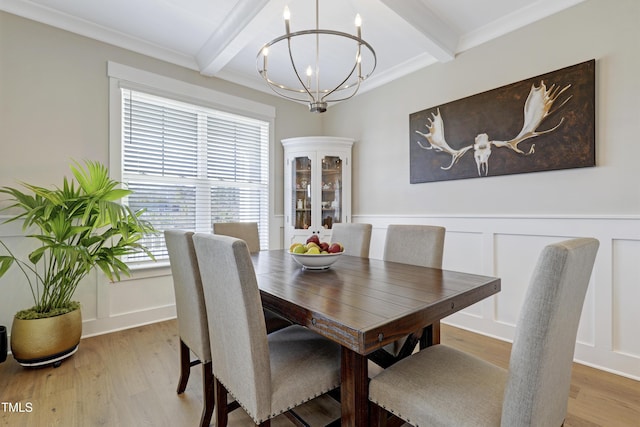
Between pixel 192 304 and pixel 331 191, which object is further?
pixel 331 191

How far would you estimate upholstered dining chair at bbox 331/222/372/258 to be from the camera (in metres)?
2.36

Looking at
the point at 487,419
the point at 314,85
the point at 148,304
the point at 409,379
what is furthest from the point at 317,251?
the point at 314,85

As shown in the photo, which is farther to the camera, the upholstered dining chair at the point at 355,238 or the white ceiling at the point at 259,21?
the upholstered dining chair at the point at 355,238

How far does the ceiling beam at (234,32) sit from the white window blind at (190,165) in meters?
0.51

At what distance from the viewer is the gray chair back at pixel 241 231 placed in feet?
8.23

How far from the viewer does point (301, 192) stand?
3.74 metres

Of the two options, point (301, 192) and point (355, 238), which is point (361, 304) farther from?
point (301, 192)

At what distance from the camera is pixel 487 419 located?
877mm

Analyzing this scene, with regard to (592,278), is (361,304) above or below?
above

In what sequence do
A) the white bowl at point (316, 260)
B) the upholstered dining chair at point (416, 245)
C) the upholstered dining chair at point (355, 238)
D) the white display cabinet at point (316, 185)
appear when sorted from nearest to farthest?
the white bowl at point (316, 260) < the upholstered dining chair at point (416, 245) < the upholstered dining chair at point (355, 238) < the white display cabinet at point (316, 185)

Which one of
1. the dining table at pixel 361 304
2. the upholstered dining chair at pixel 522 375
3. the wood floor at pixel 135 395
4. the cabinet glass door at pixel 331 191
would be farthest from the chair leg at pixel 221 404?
the cabinet glass door at pixel 331 191

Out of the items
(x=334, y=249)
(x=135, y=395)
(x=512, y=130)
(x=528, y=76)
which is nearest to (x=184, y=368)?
(x=135, y=395)

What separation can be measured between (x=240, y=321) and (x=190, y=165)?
2.52 meters

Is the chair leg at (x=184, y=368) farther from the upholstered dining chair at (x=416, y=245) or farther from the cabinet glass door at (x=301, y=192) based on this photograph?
the cabinet glass door at (x=301, y=192)
